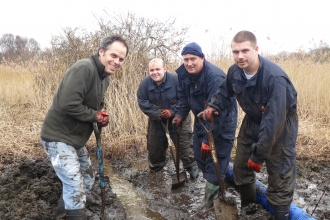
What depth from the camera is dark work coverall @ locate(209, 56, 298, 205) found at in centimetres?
302

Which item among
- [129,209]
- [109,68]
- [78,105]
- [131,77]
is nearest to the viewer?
[78,105]

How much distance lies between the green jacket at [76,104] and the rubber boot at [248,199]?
7.25ft

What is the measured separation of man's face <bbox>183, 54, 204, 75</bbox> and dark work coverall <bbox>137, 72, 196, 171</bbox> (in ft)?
3.51

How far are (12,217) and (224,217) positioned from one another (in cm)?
254

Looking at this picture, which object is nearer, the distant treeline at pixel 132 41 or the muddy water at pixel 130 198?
the muddy water at pixel 130 198

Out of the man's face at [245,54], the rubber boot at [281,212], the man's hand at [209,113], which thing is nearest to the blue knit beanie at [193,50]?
the man's hand at [209,113]

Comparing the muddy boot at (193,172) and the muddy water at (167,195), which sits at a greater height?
the muddy boot at (193,172)

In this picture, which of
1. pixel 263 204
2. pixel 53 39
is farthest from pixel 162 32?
pixel 263 204

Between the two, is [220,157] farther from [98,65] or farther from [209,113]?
[98,65]

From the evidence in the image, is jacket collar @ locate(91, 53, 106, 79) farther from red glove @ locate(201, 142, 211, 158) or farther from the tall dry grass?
the tall dry grass

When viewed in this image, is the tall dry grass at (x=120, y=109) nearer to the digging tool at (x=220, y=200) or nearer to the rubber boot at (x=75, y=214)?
the digging tool at (x=220, y=200)

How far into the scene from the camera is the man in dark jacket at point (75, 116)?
3026 millimetres

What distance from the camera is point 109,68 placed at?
329cm

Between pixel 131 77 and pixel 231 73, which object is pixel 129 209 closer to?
pixel 231 73
